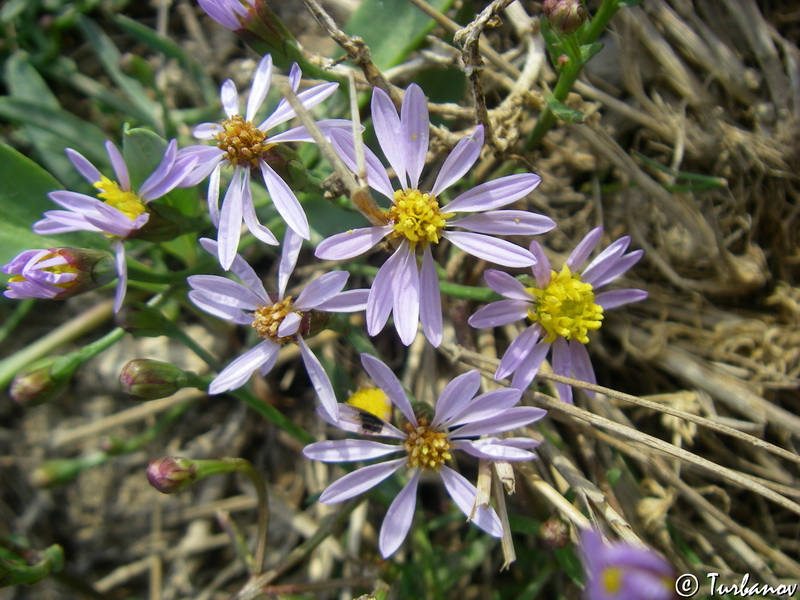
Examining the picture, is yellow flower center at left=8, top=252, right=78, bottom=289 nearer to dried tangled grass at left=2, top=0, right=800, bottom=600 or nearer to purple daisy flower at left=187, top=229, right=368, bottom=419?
purple daisy flower at left=187, top=229, right=368, bottom=419

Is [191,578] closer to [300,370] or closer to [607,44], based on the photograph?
[300,370]

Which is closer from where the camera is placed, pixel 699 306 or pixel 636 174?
pixel 636 174

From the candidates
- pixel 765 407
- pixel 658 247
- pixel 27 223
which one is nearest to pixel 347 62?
pixel 27 223

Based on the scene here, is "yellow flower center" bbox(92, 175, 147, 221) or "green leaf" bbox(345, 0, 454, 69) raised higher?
"green leaf" bbox(345, 0, 454, 69)

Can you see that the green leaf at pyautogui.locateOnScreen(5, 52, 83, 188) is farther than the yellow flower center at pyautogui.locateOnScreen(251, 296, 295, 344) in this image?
Yes

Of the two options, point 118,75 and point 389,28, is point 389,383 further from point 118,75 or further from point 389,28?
point 118,75

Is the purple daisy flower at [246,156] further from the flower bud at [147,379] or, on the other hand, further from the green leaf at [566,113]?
the green leaf at [566,113]

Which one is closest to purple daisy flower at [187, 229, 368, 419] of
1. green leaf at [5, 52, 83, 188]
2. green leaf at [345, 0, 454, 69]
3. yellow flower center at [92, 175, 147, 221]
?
yellow flower center at [92, 175, 147, 221]

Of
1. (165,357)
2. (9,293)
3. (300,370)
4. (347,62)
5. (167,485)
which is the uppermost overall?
(347,62)
